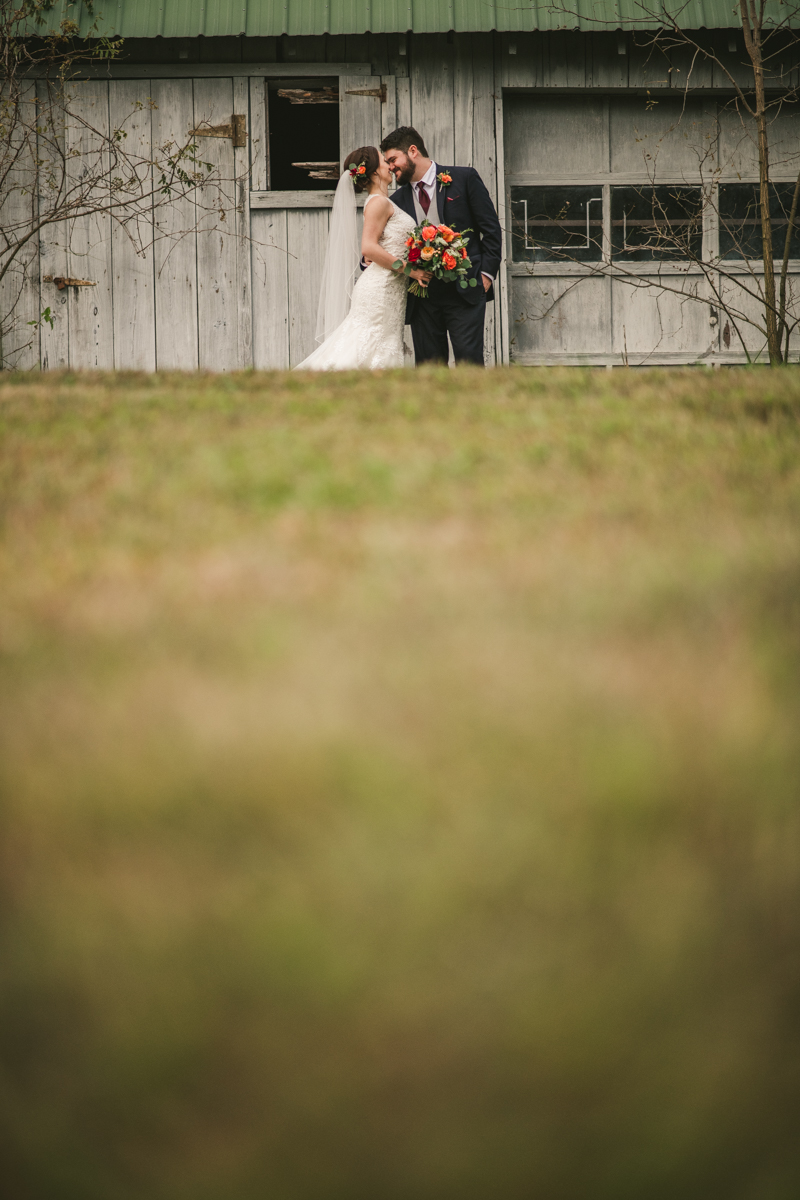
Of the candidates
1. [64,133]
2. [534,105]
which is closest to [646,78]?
[534,105]

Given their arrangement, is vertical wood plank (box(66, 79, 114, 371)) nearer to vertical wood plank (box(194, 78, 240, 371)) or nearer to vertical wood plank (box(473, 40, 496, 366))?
vertical wood plank (box(194, 78, 240, 371))

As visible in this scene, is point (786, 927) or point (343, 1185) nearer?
point (343, 1185)

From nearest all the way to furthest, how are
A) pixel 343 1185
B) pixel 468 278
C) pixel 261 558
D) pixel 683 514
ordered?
pixel 343 1185
pixel 261 558
pixel 683 514
pixel 468 278

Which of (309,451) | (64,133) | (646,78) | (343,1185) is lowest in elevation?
(343,1185)

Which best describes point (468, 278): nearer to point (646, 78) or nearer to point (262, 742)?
point (646, 78)

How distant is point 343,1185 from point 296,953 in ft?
0.82

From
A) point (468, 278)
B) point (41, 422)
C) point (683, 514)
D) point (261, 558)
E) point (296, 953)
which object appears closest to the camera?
point (296, 953)

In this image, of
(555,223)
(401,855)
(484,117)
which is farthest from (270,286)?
(401,855)

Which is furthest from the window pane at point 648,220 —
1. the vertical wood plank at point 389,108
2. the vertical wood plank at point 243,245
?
the vertical wood plank at point 243,245

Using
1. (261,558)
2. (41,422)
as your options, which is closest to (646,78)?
(41,422)

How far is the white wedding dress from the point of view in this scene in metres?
6.86

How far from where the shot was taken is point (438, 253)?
6406 mm

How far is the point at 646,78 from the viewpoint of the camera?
7.72 metres

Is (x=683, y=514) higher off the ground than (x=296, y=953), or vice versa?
(x=683, y=514)
